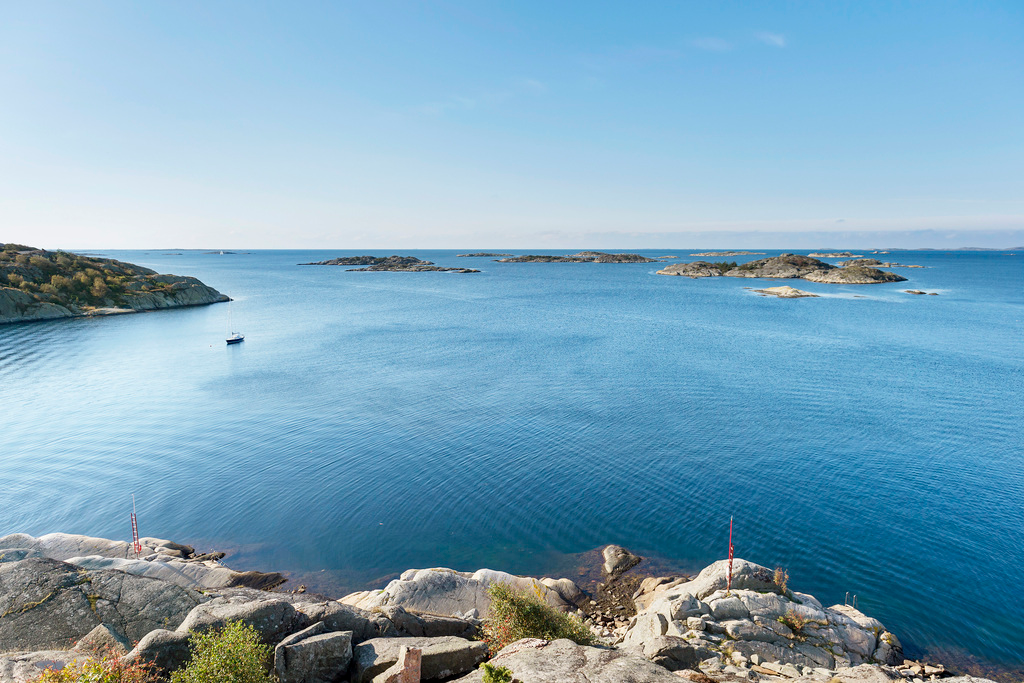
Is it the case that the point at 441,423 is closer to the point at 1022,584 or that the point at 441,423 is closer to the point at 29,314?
the point at 1022,584

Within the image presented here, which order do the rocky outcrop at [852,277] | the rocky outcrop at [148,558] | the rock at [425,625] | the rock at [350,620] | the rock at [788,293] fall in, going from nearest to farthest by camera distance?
1. the rock at [350,620]
2. the rock at [425,625]
3. the rocky outcrop at [148,558]
4. the rock at [788,293]
5. the rocky outcrop at [852,277]

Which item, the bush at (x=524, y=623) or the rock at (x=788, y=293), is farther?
the rock at (x=788, y=293)

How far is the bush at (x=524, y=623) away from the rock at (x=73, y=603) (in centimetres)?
929

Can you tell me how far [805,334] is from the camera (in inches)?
2923

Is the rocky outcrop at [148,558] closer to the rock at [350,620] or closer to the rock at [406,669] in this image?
the rock at [350,620]

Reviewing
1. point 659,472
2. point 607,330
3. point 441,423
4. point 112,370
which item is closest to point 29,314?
point 112,370

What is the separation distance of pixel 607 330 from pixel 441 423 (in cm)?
4814

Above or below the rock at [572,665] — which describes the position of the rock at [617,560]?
below

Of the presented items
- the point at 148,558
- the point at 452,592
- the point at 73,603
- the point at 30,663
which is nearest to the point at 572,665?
the point at 452,592

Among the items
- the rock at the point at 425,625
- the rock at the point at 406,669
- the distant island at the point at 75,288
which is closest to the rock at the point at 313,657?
the rock at the point at 406,669

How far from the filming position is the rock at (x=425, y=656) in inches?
472

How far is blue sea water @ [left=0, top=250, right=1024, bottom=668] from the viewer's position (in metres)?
23.3

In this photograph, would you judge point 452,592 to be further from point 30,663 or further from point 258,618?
point 30,663

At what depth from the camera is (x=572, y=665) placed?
10727 millimetres
